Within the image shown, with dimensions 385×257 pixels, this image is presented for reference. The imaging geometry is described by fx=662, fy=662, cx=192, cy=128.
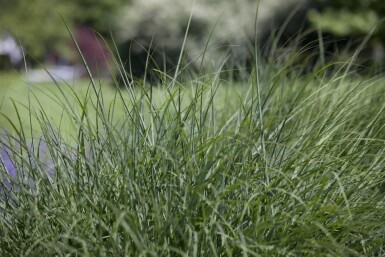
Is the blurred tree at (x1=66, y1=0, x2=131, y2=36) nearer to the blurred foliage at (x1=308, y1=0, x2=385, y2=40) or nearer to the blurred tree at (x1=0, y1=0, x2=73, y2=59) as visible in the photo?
the blurred tree at (x1=0, y1=0, x2=73, y2=59)

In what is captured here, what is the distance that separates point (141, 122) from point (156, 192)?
0.40 meters

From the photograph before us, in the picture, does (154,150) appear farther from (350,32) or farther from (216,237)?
(350,32)

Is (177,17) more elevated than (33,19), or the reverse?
(177,17)

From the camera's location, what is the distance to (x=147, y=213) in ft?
5.81

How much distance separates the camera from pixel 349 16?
40.6 feet

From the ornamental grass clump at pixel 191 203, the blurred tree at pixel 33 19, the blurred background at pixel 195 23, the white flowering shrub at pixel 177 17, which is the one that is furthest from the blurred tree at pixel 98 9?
the ornamental grass clump at pixel 191 203

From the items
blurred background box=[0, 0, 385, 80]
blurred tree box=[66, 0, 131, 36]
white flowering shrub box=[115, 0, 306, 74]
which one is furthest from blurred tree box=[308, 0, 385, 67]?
blurred tree box=[66, 0, 131, 36]

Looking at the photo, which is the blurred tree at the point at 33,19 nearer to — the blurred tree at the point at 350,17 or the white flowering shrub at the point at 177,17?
the white flowering shrub at the point at 177,17

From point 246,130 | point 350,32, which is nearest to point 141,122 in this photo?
point 246,130

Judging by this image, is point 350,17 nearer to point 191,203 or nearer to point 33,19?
point 33,19

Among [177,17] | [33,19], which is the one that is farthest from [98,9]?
[177,17]

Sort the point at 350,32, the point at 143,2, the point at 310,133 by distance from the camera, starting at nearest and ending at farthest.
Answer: the point at 310,133 < the point at 350,32 < the point at 143,2

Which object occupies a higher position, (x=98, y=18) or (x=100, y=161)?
(x=100, y=161)

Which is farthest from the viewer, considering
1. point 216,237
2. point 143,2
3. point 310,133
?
point 143,2
